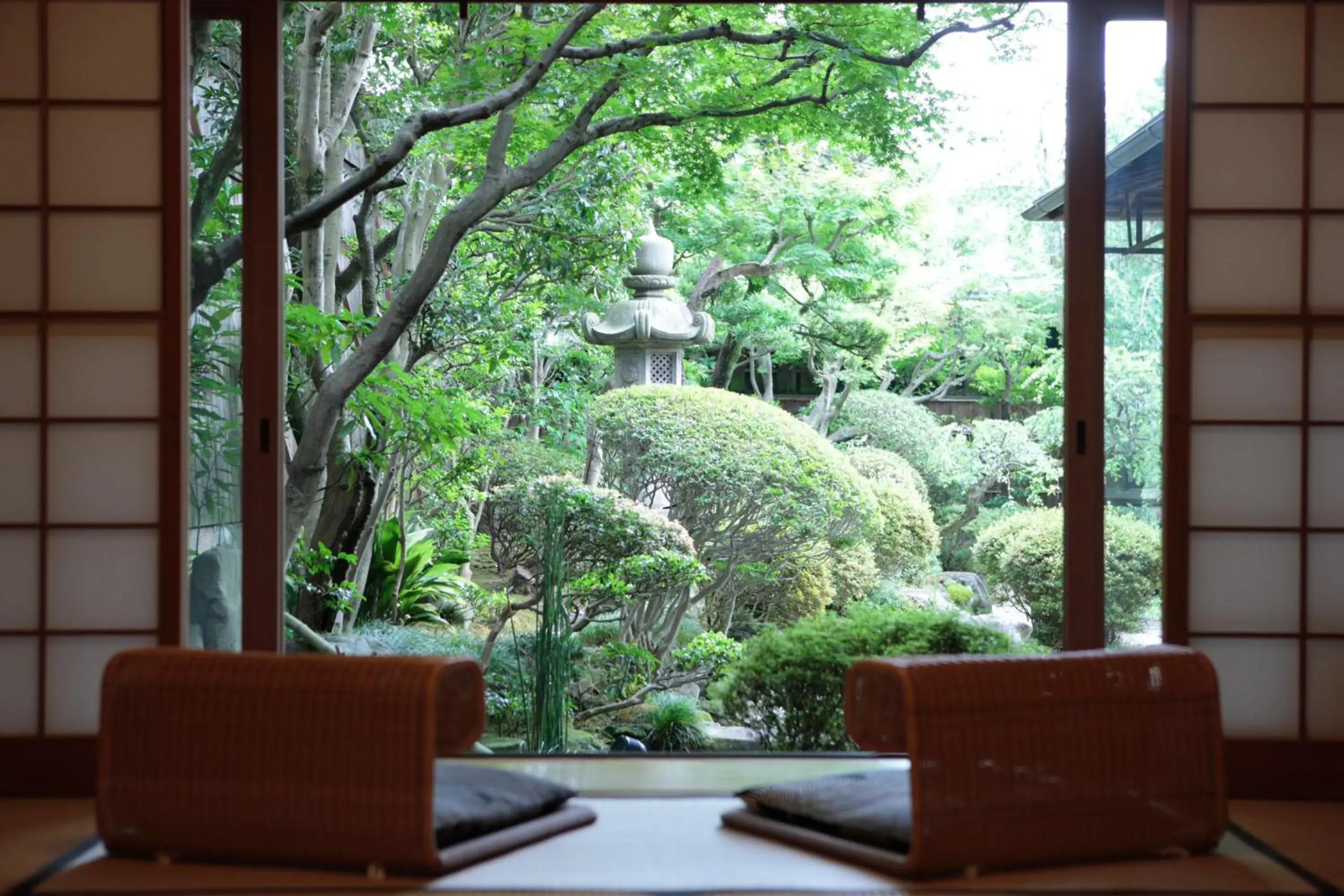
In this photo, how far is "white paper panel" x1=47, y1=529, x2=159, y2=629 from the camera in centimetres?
311

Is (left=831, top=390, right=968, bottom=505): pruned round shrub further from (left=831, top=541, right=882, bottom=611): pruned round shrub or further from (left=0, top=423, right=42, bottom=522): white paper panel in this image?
(left=0, top=423, right=42, bottom=522): white paper panel

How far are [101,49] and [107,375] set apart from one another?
84cm

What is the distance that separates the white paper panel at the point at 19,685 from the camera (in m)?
3.10

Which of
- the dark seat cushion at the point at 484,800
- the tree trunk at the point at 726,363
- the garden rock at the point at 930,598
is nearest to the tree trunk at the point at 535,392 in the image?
the tree trunk at the point at 726,363

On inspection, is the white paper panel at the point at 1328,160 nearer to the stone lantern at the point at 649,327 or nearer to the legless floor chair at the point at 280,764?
the legless floor chair at the point at 280,764

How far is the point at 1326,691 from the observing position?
10.2 feet

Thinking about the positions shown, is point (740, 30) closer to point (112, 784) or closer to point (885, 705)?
point (885, 705)

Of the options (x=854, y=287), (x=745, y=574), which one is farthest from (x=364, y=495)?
(x=854, y=287)

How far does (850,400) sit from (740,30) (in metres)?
4.80

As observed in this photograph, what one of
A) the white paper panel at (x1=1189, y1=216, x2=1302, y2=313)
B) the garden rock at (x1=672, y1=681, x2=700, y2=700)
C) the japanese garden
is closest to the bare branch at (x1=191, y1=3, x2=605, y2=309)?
the japanese garden

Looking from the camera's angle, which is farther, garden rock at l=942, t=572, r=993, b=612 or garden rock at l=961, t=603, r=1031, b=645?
garden rock at l=942, t=572, r=993, b=612

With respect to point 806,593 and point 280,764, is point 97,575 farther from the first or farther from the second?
point 806,593

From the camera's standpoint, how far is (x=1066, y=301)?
10.7ft

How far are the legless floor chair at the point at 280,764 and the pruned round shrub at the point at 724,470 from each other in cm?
439
